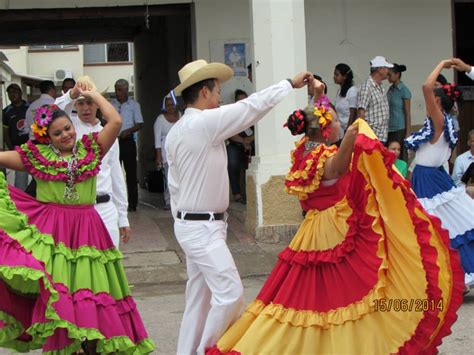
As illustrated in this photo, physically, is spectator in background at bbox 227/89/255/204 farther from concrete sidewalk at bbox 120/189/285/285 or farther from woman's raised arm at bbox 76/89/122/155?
woman's raised arm at bbox 76/89/122/155

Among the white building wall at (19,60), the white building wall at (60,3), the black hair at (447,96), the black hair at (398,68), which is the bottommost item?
the black hair at (447,96)

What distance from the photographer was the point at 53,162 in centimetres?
624

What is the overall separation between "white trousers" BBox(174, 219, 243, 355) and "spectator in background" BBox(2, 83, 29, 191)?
8074 mm

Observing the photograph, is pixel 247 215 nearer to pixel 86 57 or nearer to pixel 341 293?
pixel 341 293

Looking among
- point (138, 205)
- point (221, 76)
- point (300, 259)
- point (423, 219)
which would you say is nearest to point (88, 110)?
point (221, 76)

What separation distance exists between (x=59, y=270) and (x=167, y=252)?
4.99 m

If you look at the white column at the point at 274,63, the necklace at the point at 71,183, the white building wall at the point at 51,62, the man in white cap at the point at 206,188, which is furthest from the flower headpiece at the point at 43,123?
the white building wall at the point at 51,62

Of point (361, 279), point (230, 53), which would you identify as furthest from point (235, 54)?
point (361, 279)

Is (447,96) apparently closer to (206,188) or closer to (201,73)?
(201,73)

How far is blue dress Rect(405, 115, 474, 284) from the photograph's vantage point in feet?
27.1

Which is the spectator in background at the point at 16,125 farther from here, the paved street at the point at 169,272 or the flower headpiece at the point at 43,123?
the flower headpiece at the point at 43,123

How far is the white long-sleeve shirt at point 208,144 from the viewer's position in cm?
569

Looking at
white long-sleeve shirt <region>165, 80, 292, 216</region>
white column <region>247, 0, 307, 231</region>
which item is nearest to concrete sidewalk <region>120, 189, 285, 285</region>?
white column <region>247, 0, 307, 231</region>

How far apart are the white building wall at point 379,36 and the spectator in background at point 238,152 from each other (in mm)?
1358
